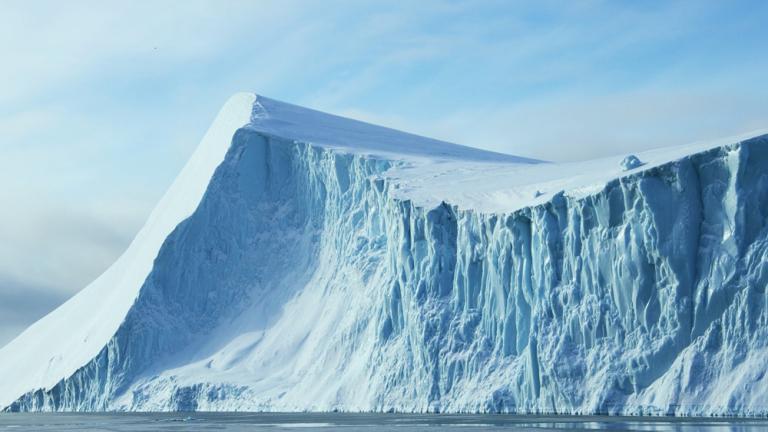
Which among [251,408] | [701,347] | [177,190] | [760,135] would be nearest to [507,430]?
[701,347]

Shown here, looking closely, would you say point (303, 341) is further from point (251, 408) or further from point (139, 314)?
point (139, 314)

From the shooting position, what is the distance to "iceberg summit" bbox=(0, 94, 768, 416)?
106 feet

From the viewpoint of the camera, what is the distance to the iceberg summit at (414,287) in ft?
106

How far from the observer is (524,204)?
38781 millimetres

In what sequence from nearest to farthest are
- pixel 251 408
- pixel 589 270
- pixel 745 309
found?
pixel 745 309 < pixel 589 270 < pixel 251 408

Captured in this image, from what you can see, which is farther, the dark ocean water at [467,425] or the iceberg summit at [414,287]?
the iceberg summit at [414,287]

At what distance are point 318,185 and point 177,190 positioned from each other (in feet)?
38.4

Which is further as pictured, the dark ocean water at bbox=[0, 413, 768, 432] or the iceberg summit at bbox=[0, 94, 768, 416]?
the iceberg summit at bbox=[0, 94, 768, 416]

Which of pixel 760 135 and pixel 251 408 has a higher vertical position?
pixel 760 135

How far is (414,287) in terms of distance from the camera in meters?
42.6

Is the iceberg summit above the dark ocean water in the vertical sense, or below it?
above

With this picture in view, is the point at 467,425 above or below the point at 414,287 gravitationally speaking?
below

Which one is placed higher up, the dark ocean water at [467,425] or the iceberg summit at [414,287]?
the iceberg summit at [414,287]

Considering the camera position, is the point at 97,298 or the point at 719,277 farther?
the point at 97,298
